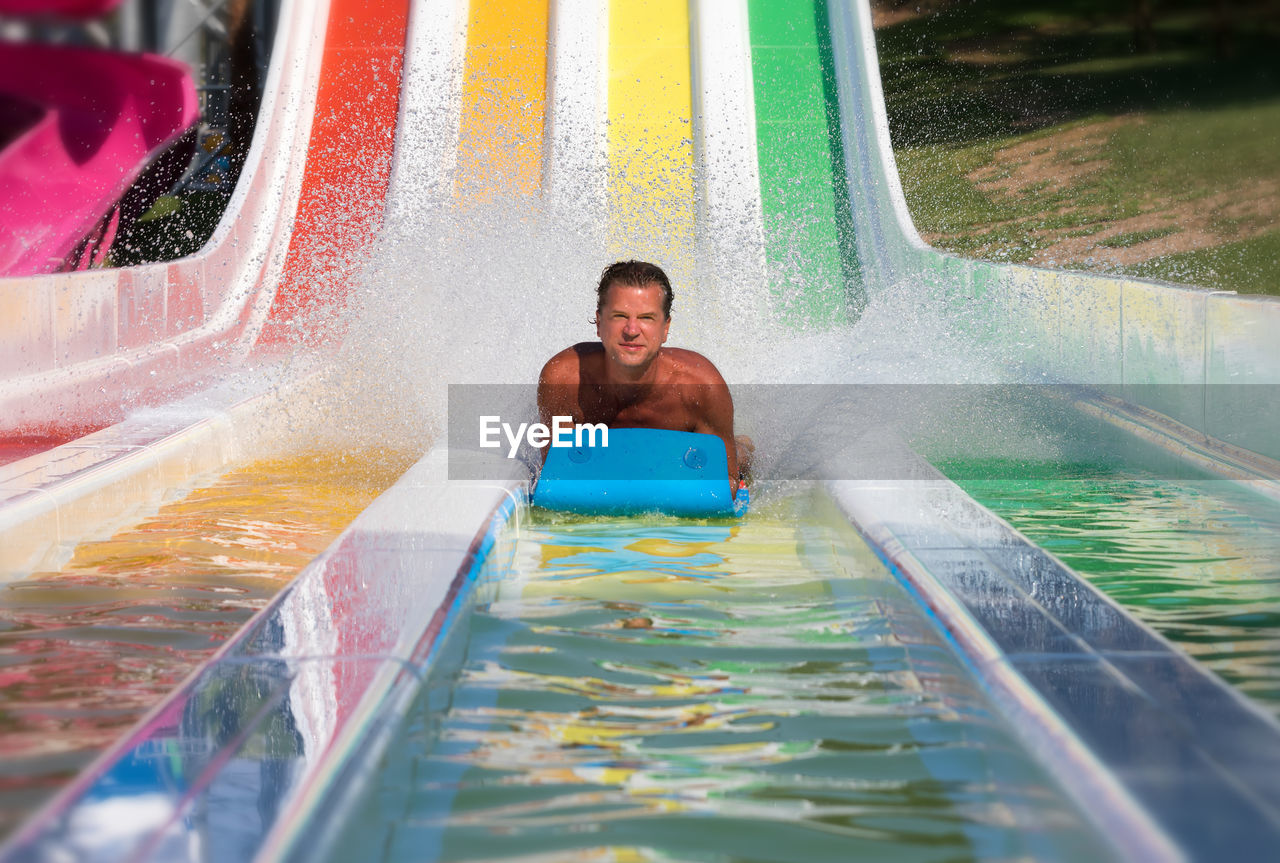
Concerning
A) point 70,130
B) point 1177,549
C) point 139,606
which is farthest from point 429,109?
point 1177,549

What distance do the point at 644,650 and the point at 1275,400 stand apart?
2.15 m

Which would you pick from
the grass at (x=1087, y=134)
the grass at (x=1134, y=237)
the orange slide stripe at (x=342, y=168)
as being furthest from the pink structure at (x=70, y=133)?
the grass at (x=1134, y=237)

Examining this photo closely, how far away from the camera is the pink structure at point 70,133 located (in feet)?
19.4

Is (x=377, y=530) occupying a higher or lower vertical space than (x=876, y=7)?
lower

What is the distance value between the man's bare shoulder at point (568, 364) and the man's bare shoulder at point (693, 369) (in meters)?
0.20

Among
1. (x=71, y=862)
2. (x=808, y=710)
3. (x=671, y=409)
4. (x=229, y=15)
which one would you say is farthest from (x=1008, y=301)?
(x=229, y=15)

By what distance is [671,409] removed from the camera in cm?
322

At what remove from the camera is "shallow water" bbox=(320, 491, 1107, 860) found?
1396mm

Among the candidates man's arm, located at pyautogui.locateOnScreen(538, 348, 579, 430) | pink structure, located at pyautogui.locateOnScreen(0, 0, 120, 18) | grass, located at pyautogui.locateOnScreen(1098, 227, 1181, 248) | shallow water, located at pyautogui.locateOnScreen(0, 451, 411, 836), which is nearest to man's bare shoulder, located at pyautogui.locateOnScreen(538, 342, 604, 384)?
man's arm, located at pyautogui.locateOnScreen(538, 348, 579, 430)

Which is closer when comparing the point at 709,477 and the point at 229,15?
the point at 709,477

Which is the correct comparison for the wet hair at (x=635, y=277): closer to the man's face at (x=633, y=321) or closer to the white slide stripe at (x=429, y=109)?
the man's face at (x=633, y=321)

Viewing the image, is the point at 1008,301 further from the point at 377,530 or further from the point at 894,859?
the point at 894,859

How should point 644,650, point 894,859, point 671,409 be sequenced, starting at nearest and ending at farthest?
1. point 894,859
2. point 644,650
3. point 671,409

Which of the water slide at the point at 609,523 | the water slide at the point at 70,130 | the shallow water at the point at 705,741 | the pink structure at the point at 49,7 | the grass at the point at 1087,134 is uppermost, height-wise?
the grass at the point at 1087,134
